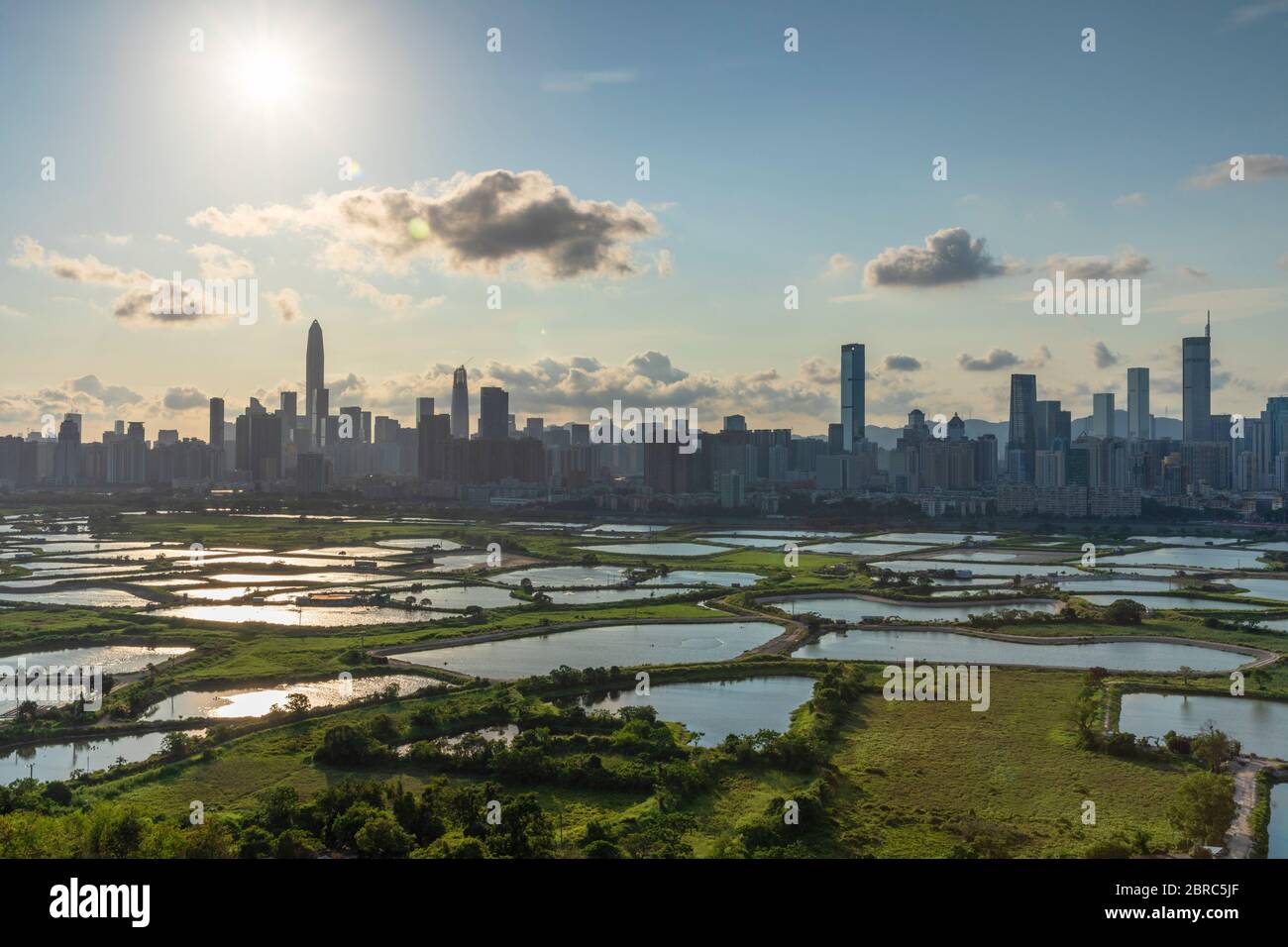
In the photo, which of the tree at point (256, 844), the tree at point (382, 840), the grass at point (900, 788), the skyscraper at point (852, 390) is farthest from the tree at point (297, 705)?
the skyscraper at point (852, 390)

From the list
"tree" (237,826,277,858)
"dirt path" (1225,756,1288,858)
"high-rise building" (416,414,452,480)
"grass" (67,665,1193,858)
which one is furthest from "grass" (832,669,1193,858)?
"high-rise building" (416,414,452,480)

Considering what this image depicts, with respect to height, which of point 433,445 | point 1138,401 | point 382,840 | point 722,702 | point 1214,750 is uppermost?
point 1138,401

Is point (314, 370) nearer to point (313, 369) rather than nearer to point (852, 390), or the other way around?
point (313, 369)

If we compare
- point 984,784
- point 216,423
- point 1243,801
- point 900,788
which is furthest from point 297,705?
point 216,423

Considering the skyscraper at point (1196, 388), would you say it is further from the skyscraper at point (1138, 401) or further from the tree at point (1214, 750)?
the tree at point (1214, 750)
